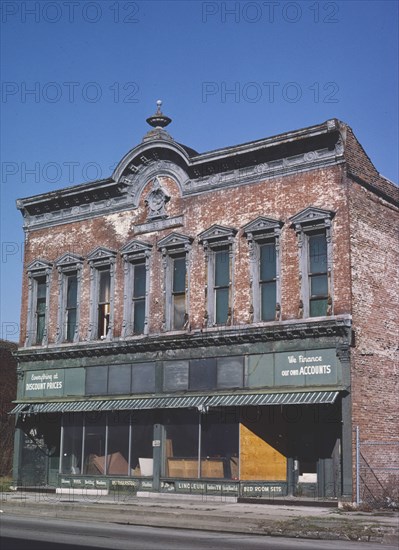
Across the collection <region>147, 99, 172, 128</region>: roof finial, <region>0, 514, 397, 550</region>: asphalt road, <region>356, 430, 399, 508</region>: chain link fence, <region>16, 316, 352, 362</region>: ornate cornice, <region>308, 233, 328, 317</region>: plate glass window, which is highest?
<region>147, 99, 172, 128</region>: roof finial

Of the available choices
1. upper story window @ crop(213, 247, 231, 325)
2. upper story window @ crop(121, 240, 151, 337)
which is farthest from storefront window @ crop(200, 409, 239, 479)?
upper story window @ crop(121, 240, 151, 337)

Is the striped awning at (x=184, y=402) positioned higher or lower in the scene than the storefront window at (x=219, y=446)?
higher

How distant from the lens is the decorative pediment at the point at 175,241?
27.4 metres

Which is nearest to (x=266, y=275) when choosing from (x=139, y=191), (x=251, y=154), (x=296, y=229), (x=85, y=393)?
(x=296, y=229)

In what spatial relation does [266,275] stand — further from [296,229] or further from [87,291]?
[87,291]

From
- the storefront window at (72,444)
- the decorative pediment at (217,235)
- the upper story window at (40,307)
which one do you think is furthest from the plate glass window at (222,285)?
the upper story window at (40,307)

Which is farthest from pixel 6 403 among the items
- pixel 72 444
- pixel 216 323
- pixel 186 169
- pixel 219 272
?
pixel 186 169

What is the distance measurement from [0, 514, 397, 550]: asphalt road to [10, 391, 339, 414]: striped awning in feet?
21.1

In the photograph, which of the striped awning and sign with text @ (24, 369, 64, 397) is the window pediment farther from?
the striped awning

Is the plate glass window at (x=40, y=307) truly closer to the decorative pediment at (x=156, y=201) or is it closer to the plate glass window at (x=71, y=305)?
the plate glass window at (x=71, y=305)

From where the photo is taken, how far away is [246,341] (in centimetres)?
2530

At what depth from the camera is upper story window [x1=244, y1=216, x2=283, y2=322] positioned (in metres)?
25.2

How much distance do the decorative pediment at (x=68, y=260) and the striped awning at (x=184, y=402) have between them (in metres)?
5.04

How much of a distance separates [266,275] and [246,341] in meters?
2.10
